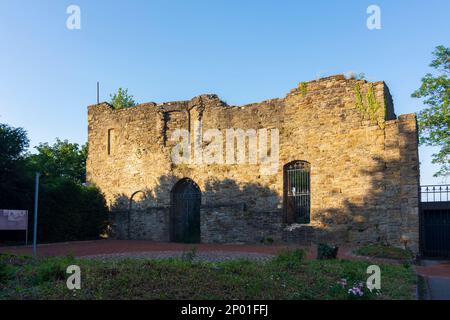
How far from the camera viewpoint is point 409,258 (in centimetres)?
1225

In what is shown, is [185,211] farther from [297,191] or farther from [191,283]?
[191,283]

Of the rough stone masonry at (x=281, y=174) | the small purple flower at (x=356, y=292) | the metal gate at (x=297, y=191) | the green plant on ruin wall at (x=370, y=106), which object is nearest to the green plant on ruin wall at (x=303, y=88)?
the rough stone masonry at (x=281, y=174)

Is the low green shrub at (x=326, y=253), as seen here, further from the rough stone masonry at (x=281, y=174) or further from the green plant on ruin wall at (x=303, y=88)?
the green plant on ruin wall at (x=303, y=88)

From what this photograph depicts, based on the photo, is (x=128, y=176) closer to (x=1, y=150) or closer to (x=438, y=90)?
(x=1, y=150)

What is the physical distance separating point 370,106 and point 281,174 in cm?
401

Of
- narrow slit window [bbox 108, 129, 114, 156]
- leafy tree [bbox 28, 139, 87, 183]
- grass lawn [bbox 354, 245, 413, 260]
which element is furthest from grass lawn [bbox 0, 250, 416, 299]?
leafy tree [bbox 28, 139, 87, 183]

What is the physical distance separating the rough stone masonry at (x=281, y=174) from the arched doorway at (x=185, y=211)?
0.14ft

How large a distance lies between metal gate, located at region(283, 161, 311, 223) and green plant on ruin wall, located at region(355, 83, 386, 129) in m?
2.77

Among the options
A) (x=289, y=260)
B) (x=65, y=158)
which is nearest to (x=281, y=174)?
(x=289, y=260)

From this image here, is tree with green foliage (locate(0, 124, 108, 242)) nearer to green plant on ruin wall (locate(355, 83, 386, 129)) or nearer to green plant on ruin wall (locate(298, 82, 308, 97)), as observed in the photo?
green plant on ruin wall (locate(298, 82, 308, 97))

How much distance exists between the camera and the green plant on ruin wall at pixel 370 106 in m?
Result: 14.8

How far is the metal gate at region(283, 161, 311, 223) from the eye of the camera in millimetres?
16516

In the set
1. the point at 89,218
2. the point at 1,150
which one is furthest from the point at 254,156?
the point at 1,150

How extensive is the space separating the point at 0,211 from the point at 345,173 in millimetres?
11301
